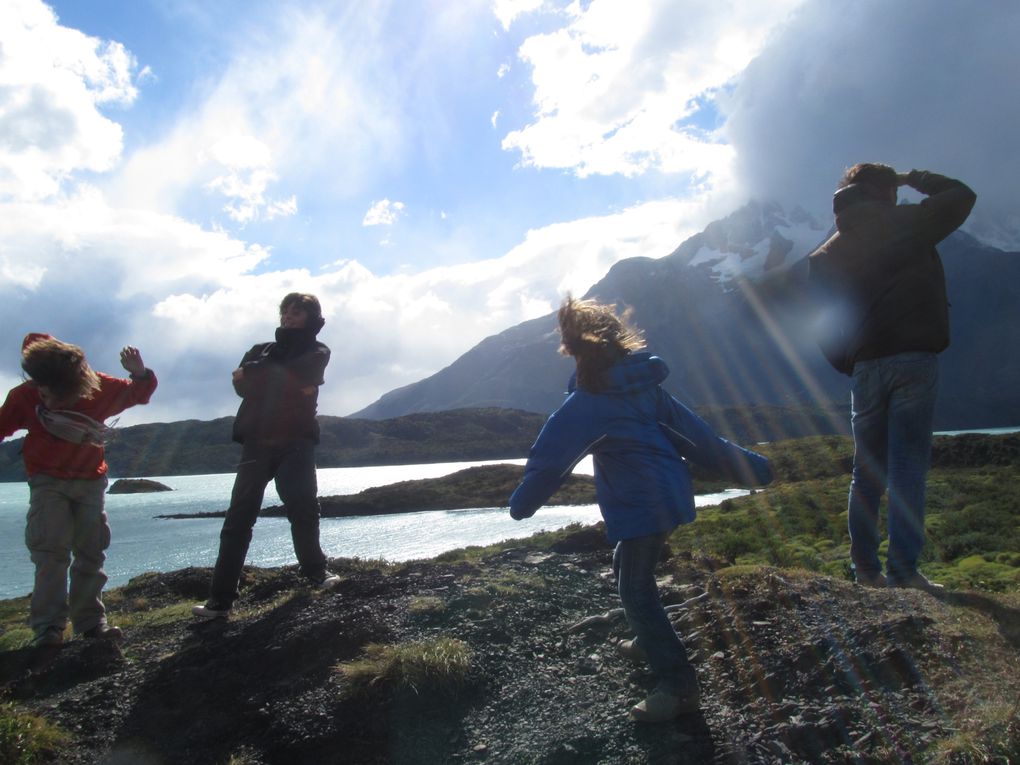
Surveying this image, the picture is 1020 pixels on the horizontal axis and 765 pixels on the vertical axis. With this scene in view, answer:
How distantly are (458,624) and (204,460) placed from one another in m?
161

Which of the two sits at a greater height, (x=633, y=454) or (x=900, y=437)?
(x=633, y=454)

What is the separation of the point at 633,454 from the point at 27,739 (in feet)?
12.7

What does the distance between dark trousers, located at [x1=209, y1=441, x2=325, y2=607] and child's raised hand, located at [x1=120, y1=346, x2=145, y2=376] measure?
1.33 metres

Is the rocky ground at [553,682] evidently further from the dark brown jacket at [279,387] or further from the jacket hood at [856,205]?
the jacket hood at [856,205]

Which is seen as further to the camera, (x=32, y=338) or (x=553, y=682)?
(x=32, y=338)

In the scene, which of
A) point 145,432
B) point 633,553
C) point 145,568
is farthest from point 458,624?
point 145,432

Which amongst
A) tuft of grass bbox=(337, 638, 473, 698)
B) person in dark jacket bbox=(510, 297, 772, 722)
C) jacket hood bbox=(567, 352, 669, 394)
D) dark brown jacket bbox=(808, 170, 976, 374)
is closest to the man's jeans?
dark brown jacket bbox=(808, 170, 976, 374)

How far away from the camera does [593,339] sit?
153 inches

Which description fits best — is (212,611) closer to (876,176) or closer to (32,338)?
(32,338)

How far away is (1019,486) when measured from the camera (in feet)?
41.7

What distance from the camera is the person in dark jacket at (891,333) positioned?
5.07m

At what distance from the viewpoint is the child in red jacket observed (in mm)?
6004

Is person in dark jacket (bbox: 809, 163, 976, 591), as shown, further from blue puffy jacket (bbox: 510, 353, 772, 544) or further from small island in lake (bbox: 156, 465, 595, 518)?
small island in lake (bbox: 156, 465, 595, 518)

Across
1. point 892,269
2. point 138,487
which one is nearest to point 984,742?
point 892,269
